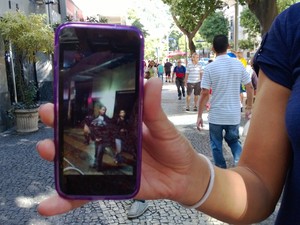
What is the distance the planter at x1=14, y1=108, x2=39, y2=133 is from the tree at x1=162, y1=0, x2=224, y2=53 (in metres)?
8.84

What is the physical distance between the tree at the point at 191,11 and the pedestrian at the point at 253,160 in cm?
1390

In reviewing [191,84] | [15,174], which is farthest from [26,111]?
[191,84]

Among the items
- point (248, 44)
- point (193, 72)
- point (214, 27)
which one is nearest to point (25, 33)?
point (193, 72)

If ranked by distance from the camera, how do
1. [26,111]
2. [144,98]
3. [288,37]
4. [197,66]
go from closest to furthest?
[144,98]
[288,37]
[26,111]
[197,66]

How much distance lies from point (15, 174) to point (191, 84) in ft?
19.8

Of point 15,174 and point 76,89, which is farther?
point 15,174

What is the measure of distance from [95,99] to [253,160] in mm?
636

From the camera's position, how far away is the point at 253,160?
124 cm

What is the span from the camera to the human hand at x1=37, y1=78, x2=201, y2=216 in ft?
2.85

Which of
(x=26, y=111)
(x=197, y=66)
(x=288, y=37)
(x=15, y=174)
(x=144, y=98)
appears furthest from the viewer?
(x=197, y=66)

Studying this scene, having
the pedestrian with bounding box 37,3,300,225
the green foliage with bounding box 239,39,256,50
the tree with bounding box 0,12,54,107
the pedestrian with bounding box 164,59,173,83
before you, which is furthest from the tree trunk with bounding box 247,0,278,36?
the green foliage with bounding box 239,39,256,50

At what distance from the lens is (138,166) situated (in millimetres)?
929

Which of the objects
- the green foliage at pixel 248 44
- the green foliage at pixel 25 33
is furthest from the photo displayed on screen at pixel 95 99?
Result: the green foliage at pixel 248 44

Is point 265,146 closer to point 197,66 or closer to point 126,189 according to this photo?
point 126,189
